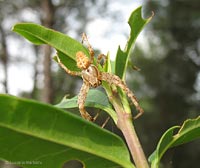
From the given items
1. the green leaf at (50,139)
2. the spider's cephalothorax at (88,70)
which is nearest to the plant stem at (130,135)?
the green leaf at (50,139)

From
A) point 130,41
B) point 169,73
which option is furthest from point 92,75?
point 169,73

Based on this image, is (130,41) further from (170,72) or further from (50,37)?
(170,72)

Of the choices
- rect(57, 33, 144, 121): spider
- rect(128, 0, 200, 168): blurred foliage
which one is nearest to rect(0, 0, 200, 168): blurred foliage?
rect(128, 0, 200, 168): blurred foliage

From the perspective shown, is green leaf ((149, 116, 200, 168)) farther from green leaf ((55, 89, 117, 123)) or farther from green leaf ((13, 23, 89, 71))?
green leaf ((13, 23, 89, 71))

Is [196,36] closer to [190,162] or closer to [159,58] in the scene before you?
[159,58]

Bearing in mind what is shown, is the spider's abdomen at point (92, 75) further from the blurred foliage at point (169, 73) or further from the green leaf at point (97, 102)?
the blurred foliage at point (169, 73)

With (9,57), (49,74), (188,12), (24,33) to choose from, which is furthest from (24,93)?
(24,33)

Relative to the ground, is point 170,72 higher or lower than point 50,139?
lower
